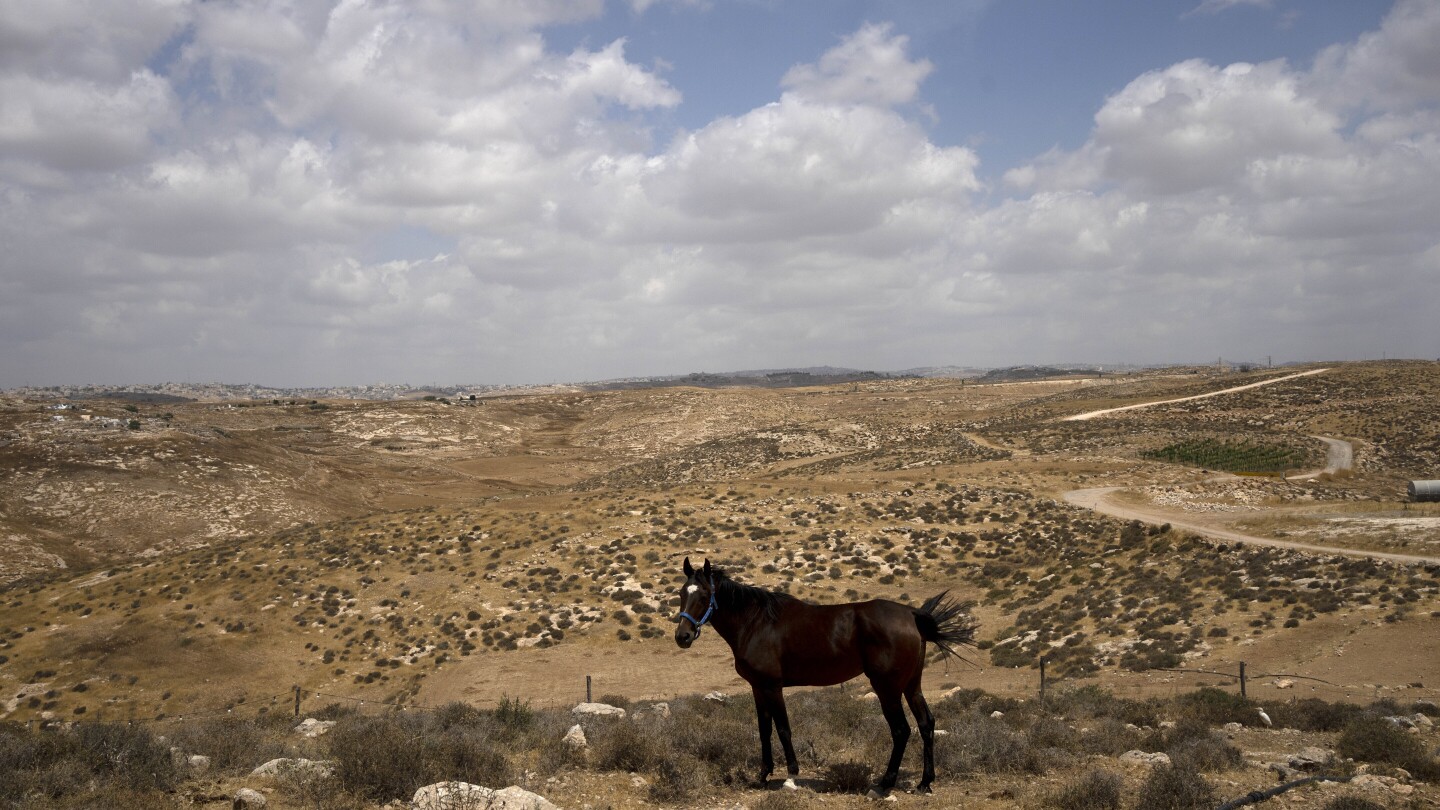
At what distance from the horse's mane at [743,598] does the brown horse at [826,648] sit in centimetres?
2

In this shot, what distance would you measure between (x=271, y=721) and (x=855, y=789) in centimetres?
1210

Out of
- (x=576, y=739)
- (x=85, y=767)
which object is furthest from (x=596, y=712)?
(x=85, y=767)

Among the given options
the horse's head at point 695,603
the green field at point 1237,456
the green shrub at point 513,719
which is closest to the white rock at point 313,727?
the green shrub at point 513,719

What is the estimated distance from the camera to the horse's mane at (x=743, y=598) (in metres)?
8.98

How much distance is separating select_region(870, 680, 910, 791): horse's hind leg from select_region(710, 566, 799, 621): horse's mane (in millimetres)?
1392

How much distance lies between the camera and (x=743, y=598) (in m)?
9.12

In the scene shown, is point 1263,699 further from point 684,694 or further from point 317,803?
Answer: point 317,803

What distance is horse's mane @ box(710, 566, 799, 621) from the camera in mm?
8977

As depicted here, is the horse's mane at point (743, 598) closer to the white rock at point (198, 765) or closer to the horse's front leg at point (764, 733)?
the horse's front leg at point (764, 733)

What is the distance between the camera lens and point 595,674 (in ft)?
73.7

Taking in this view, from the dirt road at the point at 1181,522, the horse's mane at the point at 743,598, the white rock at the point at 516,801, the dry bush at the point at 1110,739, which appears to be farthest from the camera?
the dirt road at the point at 1181,522

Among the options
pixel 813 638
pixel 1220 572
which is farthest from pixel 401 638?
pixel 1220 572

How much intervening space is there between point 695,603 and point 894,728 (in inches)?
103

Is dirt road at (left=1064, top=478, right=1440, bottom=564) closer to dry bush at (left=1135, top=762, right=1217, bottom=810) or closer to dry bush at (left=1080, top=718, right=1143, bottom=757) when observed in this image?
dry bush at (left=1080, top=718, right=1143, bottom=757)
